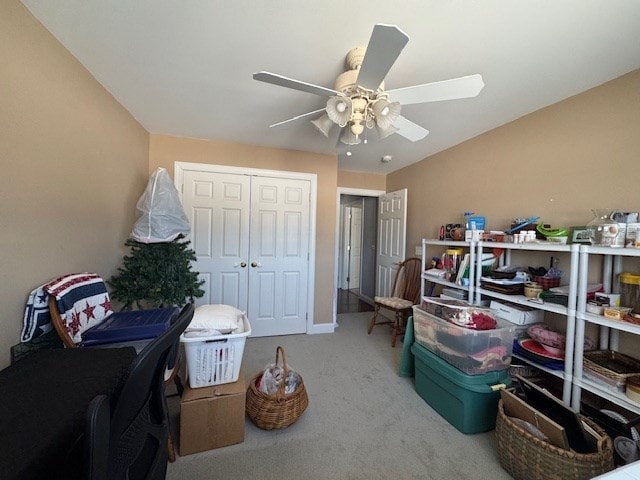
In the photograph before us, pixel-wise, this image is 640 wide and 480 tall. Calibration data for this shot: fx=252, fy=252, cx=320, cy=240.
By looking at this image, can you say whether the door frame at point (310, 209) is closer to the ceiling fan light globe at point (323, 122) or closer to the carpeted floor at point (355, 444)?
the carpeted floor at point (355, 444)

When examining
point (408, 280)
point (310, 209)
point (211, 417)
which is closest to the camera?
point (211, 417)

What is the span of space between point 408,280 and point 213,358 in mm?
2672

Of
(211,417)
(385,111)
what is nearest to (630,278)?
(385,111)

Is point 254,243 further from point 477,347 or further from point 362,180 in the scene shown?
point 477,347

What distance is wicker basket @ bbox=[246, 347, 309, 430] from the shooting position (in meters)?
1.61

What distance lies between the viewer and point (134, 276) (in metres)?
2.01

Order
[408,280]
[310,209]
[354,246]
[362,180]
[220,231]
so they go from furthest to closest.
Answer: [354,246] < [362,180] < [408,280] < [310,209] < [220,231]

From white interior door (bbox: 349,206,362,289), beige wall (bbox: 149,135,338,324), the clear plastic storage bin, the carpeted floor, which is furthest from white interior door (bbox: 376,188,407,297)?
white interior door (bbox: 349,206,362,289)

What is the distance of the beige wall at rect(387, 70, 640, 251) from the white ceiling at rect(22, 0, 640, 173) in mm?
151

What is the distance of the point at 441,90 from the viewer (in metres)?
1.28

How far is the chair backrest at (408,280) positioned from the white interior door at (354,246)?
259 cm

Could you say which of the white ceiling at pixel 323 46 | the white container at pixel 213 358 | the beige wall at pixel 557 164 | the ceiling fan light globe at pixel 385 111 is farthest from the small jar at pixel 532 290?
the white container at pixel 213 358

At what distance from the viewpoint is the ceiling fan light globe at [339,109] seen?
1259 millimetres

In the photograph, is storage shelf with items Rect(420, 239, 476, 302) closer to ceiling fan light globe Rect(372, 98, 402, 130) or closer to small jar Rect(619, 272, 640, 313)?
small jar Rect(619, 272, 640, 313)
